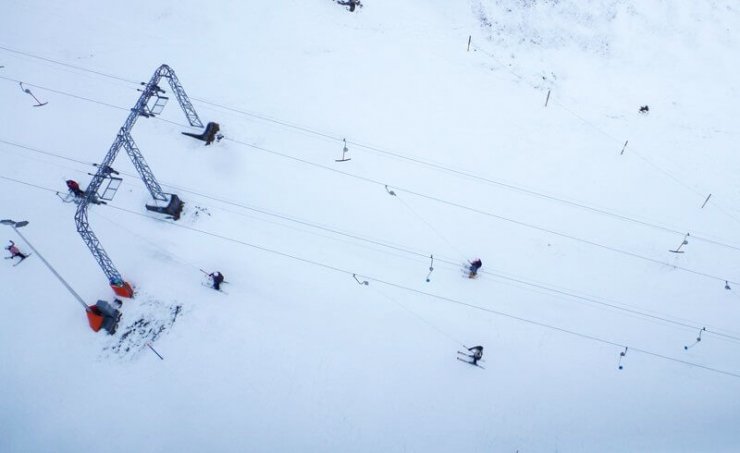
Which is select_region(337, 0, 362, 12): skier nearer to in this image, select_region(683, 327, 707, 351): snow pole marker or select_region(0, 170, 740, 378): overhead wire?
select_region(0, 170, 740, 378): overhead wire

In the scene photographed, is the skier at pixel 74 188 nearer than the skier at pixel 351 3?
Yes

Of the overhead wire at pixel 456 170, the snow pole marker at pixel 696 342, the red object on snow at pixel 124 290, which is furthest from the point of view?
the overhead wire at pixel 456 170

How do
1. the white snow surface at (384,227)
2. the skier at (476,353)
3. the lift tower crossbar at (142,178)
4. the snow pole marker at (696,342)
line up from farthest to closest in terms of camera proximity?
the snow pole marker at (696,342)
the skier at (476,353)
the white snow surface at (384,227)
the lift tower crossbar at (142,178)

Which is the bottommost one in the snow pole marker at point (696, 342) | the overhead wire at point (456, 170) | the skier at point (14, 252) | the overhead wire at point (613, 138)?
the skier at point (14, 252)

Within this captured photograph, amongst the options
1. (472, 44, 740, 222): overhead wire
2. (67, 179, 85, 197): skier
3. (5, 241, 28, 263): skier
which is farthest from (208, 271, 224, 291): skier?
(472, 44, 740, 222): overhead wire

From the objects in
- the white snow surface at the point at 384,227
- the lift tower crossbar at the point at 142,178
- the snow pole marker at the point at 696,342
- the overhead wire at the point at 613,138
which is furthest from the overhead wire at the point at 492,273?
the overhead wire at the point at 613,138

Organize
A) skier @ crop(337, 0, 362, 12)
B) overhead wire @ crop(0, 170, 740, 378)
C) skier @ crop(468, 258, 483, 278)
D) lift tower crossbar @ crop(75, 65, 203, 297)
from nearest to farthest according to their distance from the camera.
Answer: lift tower crossbar @ crop(75, 65, 203, 297), overhead wire @ crop(0, 170, 740, 378), skier @ crop(468, 258, 483, 278), skier @ crop(337, 0, 362, 12)

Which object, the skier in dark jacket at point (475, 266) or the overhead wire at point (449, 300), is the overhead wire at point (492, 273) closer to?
the skier in dark jacket at point (475, 266)

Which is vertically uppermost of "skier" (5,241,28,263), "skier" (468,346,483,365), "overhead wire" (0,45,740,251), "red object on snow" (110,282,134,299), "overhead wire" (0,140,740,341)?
"overhead wire" (0,45,740,251)
